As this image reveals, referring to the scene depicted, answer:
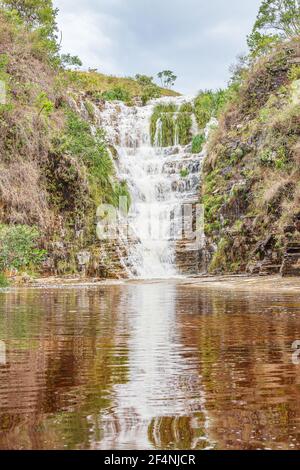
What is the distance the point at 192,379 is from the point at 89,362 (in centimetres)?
109

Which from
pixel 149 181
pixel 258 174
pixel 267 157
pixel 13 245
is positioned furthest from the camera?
Result: pixel 149 181

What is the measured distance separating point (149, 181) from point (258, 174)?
813cm

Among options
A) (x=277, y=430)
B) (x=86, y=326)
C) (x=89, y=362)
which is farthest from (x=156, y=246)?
(x=277, y=430)

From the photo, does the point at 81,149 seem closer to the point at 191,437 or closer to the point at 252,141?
the point at 252,141

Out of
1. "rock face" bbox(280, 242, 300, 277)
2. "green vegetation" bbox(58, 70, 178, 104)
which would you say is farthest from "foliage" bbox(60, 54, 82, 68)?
"rock face" bbox(280, 242, 300, 277)

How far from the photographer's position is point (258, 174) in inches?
1056

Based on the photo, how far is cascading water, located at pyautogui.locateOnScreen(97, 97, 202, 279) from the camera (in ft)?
96.4

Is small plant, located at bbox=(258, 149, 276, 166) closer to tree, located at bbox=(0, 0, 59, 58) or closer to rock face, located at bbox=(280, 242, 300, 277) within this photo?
rock face, located at bbox=(280, 242, 300, 277)

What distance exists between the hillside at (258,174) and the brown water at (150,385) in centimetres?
1374

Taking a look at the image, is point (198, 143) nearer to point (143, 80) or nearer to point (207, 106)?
point (207, 106)

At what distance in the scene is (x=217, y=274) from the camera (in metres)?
25.5

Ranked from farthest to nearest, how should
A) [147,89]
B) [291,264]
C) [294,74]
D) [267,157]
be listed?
[147,89] → [294,74] → [267,157] → [291,264]

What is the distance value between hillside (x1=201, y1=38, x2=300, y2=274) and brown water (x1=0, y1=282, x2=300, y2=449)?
45.1ft

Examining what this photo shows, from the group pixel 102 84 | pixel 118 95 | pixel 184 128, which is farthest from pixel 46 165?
pixel 102 84
